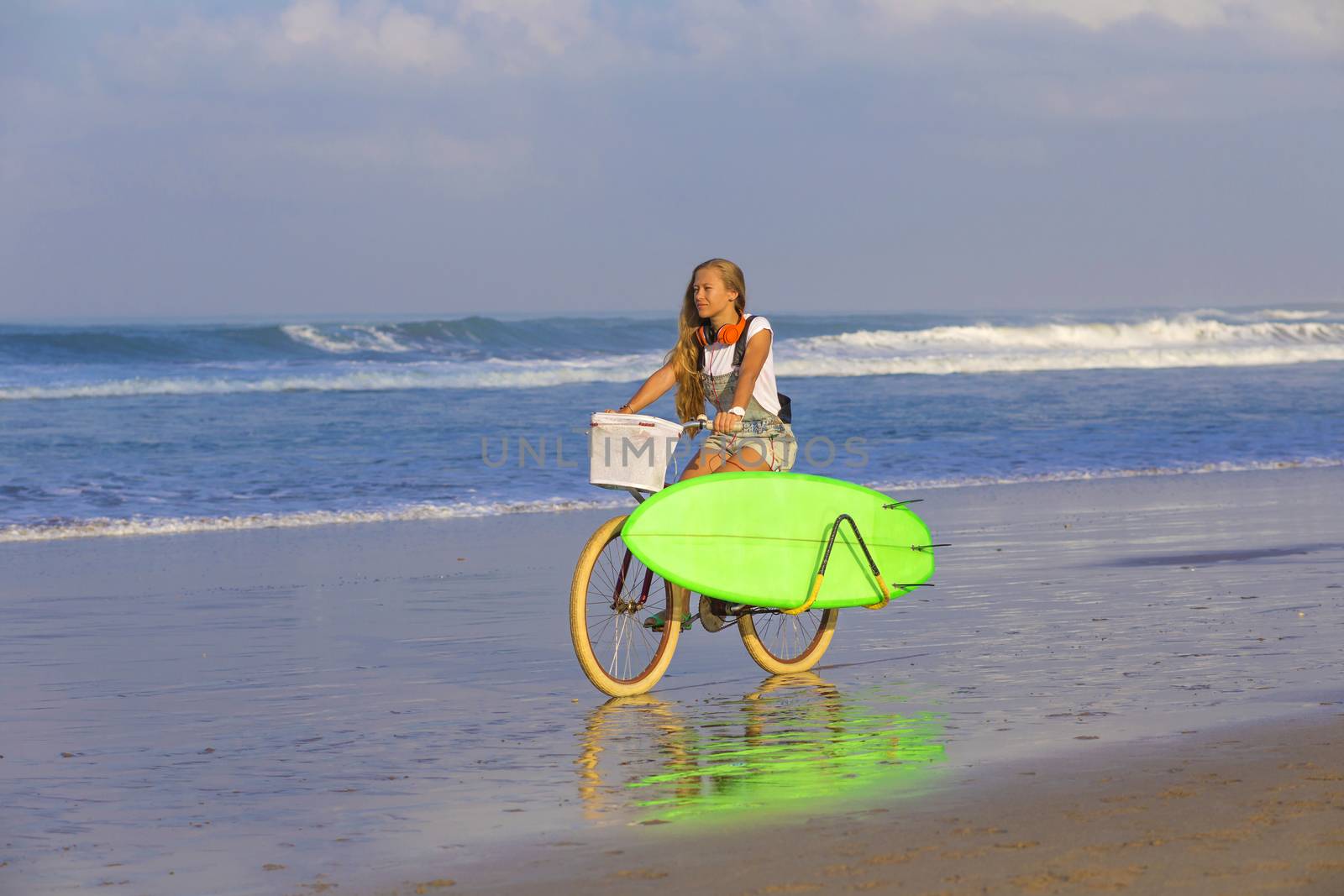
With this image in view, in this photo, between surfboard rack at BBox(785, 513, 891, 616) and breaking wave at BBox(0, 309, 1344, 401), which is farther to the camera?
breaking wave at BBox(0, 309, 1344, 401)

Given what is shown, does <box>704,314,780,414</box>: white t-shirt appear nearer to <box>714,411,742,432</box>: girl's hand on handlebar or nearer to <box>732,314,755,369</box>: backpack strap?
<box>732,314,755,369</box>: backpack strap

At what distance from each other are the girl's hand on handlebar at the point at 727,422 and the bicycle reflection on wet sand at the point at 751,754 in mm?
981

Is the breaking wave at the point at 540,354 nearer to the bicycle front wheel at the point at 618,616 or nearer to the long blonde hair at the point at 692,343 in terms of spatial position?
the bicycle front wheel at the point at 618,616

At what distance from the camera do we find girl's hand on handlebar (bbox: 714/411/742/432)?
223 inches

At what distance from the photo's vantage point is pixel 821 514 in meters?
6.12

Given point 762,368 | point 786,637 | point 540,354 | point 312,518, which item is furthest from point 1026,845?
point 540,354

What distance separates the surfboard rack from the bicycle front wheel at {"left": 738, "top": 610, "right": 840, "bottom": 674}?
0.10 meters

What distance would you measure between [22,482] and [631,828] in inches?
491

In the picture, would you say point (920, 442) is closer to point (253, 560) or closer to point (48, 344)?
point (253, 560)

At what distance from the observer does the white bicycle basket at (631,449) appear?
5594mm

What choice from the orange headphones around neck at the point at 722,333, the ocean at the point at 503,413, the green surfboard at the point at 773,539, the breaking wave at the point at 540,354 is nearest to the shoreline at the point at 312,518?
the ocean at the point at 503,413

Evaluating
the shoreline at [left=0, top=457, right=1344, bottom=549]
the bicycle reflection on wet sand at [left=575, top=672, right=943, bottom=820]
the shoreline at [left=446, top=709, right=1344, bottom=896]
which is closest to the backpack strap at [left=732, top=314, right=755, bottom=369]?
the bicycle reflection on wet sand at [left=575, top=672, right=943, bottom=820]

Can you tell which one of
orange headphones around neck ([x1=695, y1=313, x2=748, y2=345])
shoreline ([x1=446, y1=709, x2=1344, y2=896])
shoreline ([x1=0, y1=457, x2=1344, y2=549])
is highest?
orange headphones around neck ([x1=695, y1=313, x2=748, y2=345])

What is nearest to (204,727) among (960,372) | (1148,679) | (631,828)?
(631,828)
